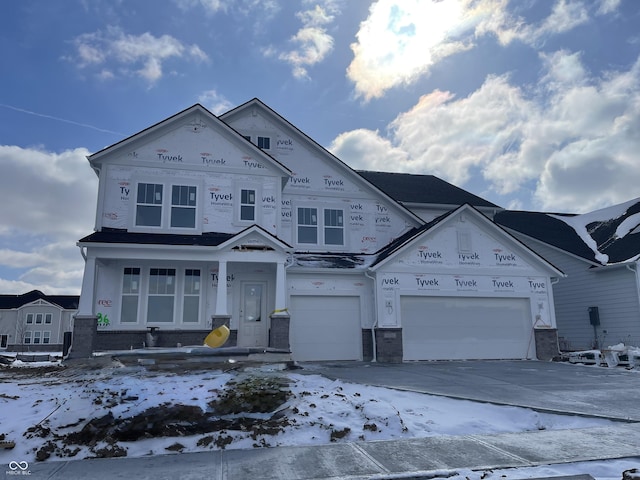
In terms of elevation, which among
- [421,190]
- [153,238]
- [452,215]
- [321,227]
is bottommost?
[153,238]

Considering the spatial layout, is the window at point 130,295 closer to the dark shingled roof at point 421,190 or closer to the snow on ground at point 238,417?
the snow on ground at point 238,417

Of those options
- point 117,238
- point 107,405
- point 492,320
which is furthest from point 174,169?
point 492,320

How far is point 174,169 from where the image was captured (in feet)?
55.3

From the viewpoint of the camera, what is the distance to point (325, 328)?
17172 millimetres

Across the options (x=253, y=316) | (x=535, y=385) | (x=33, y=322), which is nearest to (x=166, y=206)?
(x=253, y=316)

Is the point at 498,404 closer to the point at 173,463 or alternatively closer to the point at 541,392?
the point at 541,392

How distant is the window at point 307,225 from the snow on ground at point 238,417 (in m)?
10.3

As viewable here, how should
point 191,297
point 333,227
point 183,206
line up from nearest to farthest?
point 191,297 < point 183,206 < point 333,227

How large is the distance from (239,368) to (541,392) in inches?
247

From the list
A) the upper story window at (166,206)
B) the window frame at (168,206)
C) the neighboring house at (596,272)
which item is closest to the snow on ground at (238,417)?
the window frame at (168,206)

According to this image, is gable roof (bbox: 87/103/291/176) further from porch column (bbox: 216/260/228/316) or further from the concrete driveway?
the concrete driveway

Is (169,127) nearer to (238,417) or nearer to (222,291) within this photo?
(222,291)

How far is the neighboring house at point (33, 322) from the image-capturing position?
58000 mm

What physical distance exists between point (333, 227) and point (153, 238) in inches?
275
